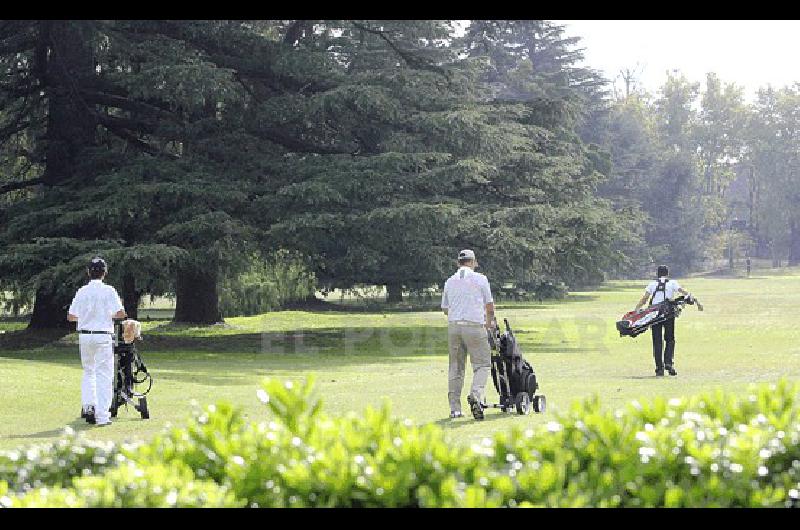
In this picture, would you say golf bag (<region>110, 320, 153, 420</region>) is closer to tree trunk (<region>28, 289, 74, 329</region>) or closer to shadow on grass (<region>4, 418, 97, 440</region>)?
shadow on grass (<region>4, 418, 97, 440</region>)

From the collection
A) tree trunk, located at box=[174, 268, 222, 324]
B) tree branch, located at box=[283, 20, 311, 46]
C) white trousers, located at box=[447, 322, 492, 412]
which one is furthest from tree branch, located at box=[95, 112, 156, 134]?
white trousers, located at box=[447, 322, 492, 412]

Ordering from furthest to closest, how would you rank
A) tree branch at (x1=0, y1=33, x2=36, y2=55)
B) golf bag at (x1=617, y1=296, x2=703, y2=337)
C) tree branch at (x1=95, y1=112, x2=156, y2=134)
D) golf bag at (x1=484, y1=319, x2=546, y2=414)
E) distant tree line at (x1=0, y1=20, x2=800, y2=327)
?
tree branch at (x1=95, y1=112, x2=156, y2=134) < tree branch at (x1=0, y1=33, x2=36, y2=55) < distant tree line at (x1=0, y1=20, x2=800, y2=327) < golf bag at (x1=617, y1=296, x2=703, y2=337) < golf bag at (x1=484, y1=319, x2=546, y2=414)

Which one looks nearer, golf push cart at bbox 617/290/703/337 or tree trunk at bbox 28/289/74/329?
golf push cart at bbox 617/290/703/337

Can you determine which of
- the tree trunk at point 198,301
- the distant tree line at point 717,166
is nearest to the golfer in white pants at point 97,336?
the tree trunk at point 198,301

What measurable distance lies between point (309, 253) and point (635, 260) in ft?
251

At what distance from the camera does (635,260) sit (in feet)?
348

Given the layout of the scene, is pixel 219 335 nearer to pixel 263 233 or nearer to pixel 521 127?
pixel 263 233

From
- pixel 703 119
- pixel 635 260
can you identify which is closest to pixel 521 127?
pixel 635 260

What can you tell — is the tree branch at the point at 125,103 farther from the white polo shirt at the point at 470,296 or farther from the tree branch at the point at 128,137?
the white polo shirt at the point at 470,296

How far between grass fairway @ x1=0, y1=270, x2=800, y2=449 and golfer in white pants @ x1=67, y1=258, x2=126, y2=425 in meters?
0.35

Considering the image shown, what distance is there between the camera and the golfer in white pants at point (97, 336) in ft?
51.3

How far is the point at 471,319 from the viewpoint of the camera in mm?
15695

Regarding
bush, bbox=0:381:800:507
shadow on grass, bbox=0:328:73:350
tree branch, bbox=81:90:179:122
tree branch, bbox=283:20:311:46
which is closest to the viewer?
bush, bbox=0:381:800:507

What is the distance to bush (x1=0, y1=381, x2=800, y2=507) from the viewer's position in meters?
5.91
